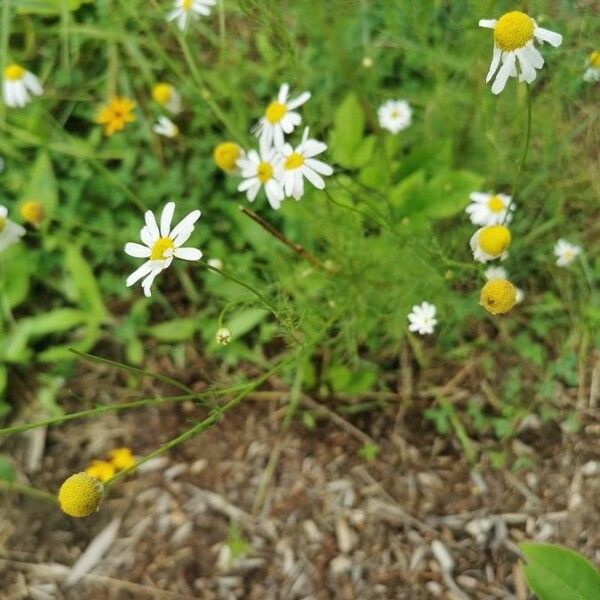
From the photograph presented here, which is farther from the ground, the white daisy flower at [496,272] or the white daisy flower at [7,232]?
the white daisy flower at [496,272]

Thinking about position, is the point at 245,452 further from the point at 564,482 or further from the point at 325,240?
the point at 564,482

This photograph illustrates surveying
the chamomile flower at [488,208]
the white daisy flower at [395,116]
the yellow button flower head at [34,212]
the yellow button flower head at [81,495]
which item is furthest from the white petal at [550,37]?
the yellow button flower head at [34,212]

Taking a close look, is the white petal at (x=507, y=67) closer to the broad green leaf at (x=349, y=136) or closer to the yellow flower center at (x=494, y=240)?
the yellow flower center at (x=494, y=240)

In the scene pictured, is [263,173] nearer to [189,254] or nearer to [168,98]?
[189,254]

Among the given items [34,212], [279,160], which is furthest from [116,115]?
[279,160]

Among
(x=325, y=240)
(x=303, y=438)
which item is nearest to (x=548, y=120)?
(x=325, y=240)

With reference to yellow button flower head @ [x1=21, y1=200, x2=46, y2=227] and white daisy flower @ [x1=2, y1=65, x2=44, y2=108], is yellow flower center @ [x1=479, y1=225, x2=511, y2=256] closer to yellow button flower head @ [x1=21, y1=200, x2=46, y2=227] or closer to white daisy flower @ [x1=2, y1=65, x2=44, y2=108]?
yellow button flower head @ [x1=21, y1=200, x2=46, y2=227]
